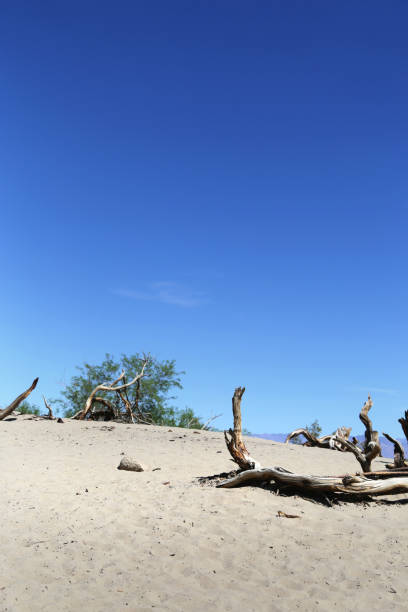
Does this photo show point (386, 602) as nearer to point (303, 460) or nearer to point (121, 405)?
point (303, 460)

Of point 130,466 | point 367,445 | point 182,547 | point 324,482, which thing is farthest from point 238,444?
point 182,547

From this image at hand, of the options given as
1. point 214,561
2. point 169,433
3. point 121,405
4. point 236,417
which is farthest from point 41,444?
point 121,405

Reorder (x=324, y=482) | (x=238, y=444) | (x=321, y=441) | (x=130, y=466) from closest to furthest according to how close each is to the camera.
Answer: (x=324, y=482) → (x=238, y=444) → (x=130, y=466) → (x=321, y=441)

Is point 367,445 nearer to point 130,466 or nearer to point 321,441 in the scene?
point 130,466

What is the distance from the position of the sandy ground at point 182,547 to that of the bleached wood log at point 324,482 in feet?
0.90

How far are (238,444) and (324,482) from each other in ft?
6.24

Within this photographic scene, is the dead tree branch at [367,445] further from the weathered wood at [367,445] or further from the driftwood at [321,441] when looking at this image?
the driftwood at [321,441]

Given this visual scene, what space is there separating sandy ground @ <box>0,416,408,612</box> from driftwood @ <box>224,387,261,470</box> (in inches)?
27.2

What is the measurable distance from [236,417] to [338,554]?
4244 millimetres

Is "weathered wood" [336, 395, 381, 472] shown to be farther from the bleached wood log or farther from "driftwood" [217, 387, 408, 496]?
the bleached wood log

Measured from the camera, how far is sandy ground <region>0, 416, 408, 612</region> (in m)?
6.19

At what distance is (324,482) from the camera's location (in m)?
9.73

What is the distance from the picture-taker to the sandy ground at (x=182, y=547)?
6.19 meters

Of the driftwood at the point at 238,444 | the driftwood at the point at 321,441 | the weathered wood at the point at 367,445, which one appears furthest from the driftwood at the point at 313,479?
the driftwood at the point at 321,441
